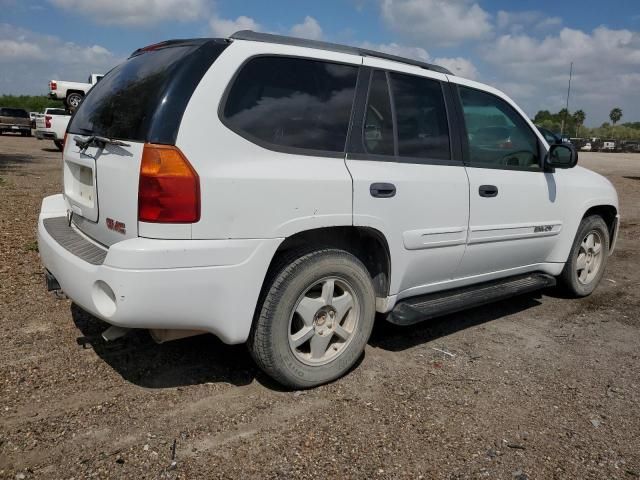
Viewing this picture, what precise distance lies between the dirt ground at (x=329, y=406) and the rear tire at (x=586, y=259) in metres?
0.69

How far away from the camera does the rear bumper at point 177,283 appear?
2.47m

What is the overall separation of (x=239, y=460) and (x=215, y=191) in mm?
1220

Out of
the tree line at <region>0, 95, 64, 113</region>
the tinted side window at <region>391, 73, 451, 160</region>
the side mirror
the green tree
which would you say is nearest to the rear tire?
the side mirror

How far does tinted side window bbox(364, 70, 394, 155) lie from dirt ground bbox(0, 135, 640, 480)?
1.37 m

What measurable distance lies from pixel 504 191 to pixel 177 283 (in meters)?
2.50

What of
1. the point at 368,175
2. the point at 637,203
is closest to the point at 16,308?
the point at 368,175

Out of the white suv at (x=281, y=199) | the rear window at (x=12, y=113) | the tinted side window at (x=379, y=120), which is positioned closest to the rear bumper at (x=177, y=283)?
the white suv at (x=281, y=199)

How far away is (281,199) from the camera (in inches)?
108

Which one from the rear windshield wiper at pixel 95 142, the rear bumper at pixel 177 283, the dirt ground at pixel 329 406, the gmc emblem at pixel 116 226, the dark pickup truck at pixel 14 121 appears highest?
the dark pickup truck at pixel 14 121

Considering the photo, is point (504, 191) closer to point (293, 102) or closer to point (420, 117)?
point (420, 117)

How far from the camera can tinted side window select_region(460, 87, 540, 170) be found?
3.88 metres

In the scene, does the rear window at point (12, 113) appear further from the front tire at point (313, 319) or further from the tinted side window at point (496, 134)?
the front tire at point (313, 319)

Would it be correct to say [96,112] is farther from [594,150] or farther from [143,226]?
[594,150]

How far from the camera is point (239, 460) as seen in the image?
2.44 metres
